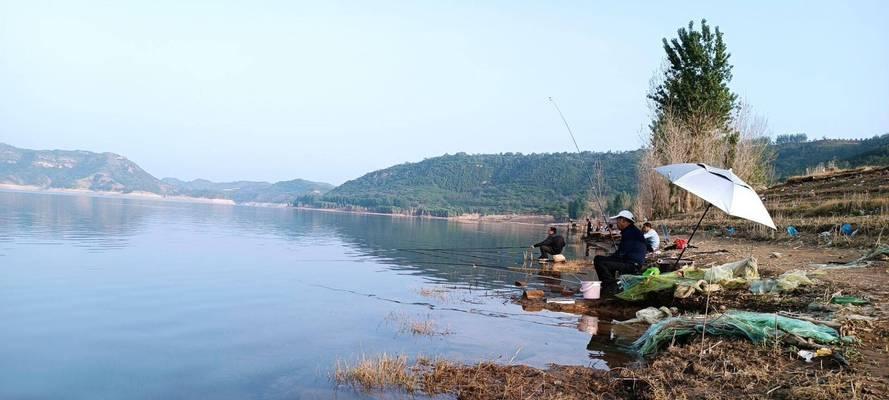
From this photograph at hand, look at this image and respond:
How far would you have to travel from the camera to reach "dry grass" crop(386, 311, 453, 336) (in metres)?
10.6

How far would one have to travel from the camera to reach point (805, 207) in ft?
76.6

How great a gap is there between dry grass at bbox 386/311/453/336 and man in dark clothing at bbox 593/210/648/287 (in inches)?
167

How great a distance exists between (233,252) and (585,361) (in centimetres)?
2573

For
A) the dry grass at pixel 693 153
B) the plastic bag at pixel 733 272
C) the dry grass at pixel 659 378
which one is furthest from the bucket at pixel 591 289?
the dry grass at pixel 693 153

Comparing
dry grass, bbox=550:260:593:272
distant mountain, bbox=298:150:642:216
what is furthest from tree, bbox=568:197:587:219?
dry grass, bbox=550:260:593:272

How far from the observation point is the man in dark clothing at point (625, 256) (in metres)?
13.1

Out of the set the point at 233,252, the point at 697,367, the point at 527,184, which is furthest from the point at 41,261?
the point at 527,184

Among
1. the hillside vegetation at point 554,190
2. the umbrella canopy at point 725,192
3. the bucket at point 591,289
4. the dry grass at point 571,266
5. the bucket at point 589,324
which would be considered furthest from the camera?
the hillside vegetation at point 554,190

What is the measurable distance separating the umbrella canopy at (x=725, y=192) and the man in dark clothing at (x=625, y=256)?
116 inches

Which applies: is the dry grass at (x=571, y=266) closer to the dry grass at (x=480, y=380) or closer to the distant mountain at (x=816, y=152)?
the dry grass at (x=480, y=380)

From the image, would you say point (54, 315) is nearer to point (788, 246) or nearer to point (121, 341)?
point (121, 341)

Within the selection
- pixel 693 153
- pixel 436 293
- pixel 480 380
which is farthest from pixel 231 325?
pixel 693 153

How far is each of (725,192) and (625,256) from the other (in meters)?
4.32

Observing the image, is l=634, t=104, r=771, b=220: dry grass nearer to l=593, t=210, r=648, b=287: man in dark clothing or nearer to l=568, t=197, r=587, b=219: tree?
l=593, t=210, r=648, b=287: man in dark clothing
